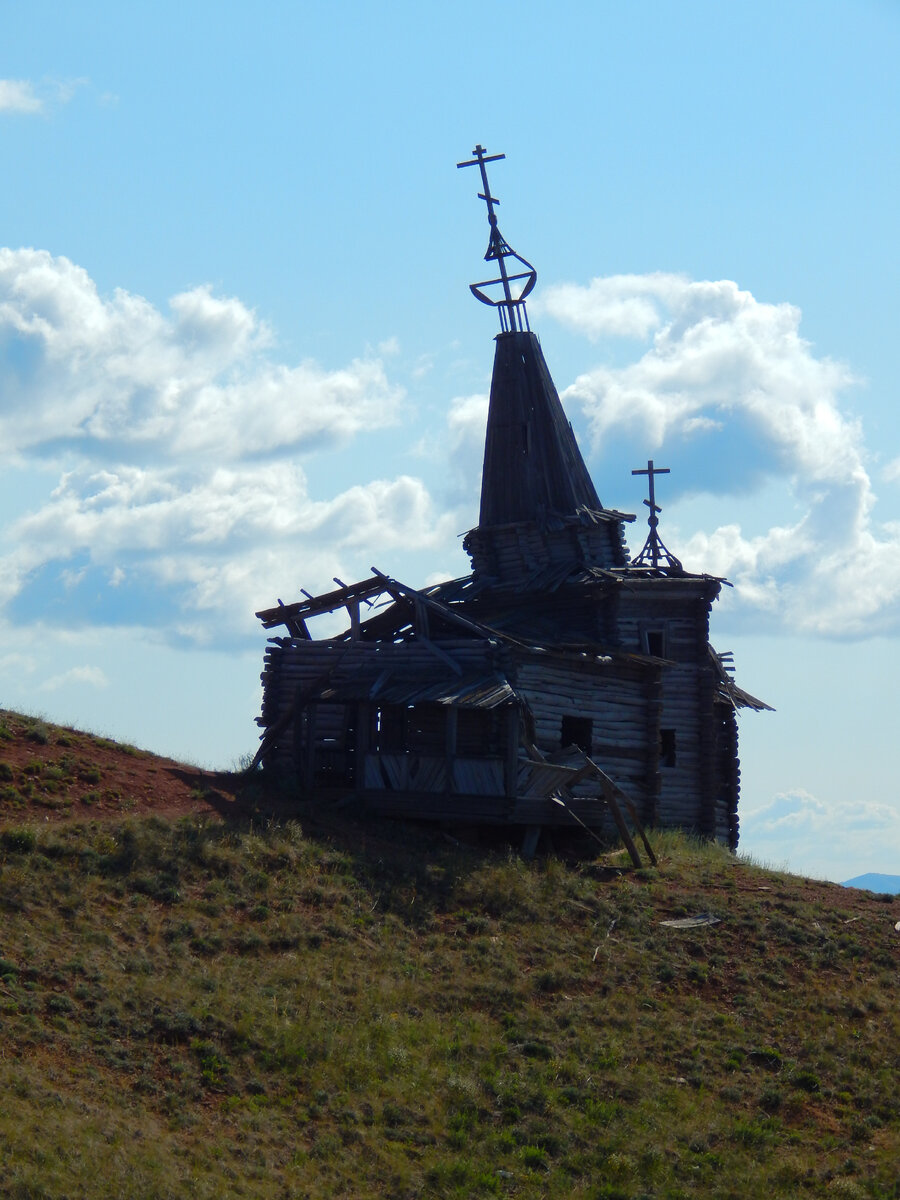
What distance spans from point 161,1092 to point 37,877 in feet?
17.7

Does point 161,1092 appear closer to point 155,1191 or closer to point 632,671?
point 155,1191

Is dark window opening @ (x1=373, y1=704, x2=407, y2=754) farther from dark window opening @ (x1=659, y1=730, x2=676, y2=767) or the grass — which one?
dark window opening @ (x1=659, y1=730, x2=676, y2=767)

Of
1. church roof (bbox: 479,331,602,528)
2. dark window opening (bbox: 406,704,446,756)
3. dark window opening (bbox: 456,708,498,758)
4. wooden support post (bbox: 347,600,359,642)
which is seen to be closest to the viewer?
dark window opening (bbox: 456,708,498,758)

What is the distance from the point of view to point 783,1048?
762 inches

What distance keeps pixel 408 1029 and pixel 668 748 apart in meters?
17.4

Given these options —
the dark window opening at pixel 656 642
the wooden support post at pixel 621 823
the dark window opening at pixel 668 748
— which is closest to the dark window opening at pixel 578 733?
the dark window opening at pixel 668 748

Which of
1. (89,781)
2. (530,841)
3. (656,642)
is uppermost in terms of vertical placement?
(656,642)

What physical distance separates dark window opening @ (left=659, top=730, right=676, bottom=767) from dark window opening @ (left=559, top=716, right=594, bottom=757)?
3.39 meters

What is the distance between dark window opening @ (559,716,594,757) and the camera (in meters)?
31.4

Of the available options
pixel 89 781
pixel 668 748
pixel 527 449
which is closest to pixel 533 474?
pixel 527 449

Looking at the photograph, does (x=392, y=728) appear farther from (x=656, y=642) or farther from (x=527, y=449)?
(x=527, y=449)

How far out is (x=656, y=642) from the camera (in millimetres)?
35031

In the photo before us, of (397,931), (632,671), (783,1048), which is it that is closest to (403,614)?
(632,671)

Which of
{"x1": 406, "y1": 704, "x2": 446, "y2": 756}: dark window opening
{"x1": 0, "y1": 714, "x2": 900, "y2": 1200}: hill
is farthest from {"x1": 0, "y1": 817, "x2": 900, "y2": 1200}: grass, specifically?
{"x1": 406, "y1": 704, "x2": 446, "y2": 756}: dark window opening
